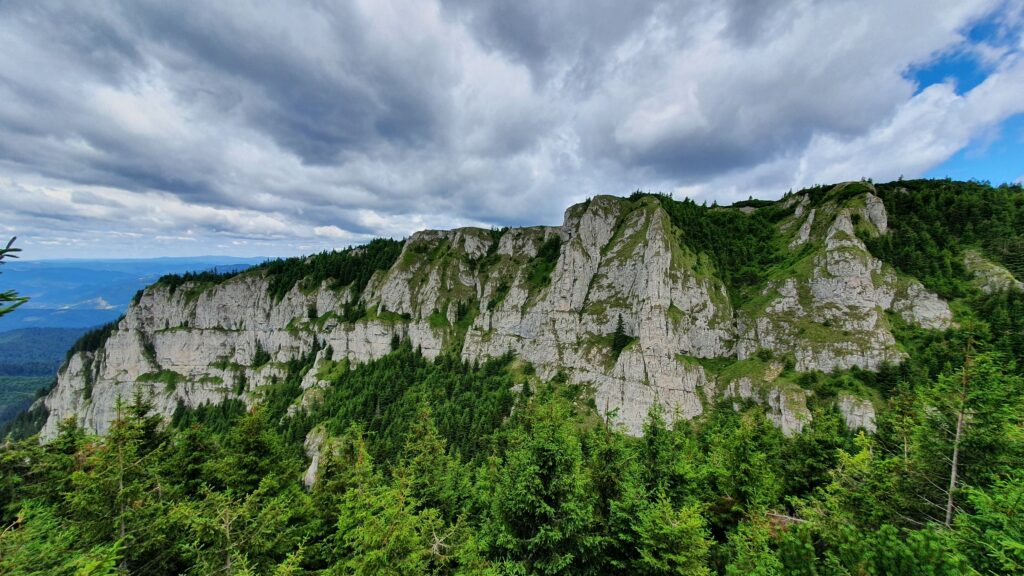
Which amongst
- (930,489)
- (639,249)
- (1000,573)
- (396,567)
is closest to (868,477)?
(930,489)

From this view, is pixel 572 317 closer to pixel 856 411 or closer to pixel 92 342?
pixel 856 411

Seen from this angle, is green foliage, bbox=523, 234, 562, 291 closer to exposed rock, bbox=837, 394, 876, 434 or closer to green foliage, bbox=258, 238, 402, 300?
green foliage, bbox=258, 238, 402, 300

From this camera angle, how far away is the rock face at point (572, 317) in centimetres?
9250

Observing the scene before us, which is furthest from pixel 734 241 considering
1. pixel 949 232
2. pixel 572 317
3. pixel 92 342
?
pixel 92 342

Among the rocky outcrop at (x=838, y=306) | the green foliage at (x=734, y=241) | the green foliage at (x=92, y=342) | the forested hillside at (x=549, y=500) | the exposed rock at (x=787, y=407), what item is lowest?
the green foliage at (x=92, y=342)

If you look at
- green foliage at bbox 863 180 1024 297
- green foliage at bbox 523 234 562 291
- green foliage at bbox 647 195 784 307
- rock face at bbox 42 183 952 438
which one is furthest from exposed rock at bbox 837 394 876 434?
green foliage at bbox 523 234 562 291

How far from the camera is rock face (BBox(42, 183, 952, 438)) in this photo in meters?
92.5

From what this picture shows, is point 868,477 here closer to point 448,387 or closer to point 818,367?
point 818,367

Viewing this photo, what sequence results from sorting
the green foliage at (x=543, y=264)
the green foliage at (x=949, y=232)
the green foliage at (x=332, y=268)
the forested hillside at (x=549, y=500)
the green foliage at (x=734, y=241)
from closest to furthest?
the forested hillside at (x=549, y=500)
the green foliage at (x=949, y=232)
the green foliage at (x=734, y=241)
the green foliage at (x=543, y=264)
the green foliage at (x=332, y=268)

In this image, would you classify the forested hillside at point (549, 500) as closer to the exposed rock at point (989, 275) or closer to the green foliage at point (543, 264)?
the exposed rock at point (989, 275)

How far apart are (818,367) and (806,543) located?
96815mm

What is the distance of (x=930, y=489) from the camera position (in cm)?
1770

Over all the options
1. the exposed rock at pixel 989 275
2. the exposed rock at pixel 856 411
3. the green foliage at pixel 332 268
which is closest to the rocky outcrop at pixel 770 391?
the exposed rock at pixel 856 411

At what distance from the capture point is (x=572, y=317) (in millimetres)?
114938
